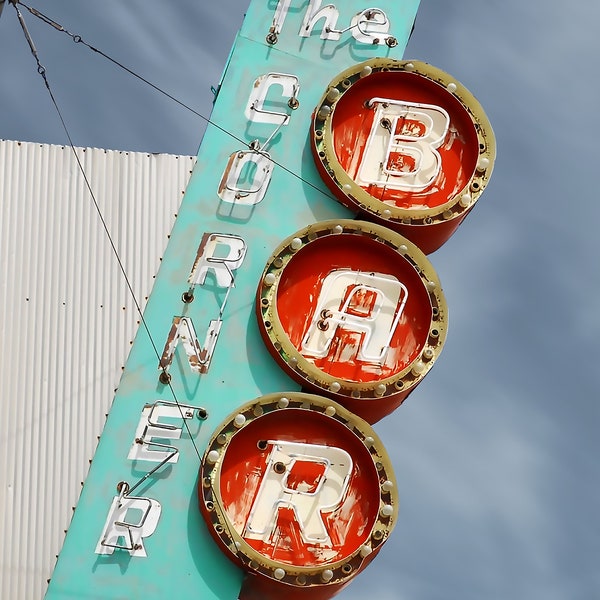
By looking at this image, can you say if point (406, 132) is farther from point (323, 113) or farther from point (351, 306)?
point (351, 306)

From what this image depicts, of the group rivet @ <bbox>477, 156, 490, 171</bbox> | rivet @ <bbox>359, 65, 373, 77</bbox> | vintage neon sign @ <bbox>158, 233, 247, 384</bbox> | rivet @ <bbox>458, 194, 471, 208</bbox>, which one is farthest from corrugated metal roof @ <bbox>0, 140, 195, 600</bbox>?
rivet @ <bbox>477, 156, 490, 171</bbox>

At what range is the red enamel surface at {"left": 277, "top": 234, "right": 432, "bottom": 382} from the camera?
1633 centimetres

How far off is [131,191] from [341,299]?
155 inches

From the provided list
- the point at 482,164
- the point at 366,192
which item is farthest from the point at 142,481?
the point at 482,164

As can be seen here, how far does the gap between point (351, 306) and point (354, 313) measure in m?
A: 0.11

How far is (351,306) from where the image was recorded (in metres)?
16.7

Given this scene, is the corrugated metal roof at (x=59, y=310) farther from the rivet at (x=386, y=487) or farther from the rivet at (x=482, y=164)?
the rivet at (x=482, y=164)

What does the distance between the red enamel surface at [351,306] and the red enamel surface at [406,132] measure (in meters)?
0.97

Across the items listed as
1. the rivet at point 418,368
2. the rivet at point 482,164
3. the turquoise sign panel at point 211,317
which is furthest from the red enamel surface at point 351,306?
the rivet at point 482,164

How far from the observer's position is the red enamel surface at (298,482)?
1510cm

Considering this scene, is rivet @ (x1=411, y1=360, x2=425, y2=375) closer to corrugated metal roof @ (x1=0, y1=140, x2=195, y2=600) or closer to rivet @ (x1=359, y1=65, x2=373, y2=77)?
corrugated metal roof @ (x1=0, y1=140, x2=195, y2=600)

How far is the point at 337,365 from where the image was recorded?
1631cm

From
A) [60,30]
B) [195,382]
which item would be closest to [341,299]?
[195,382]

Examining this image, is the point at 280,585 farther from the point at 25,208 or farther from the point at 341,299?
the point at 25,208
